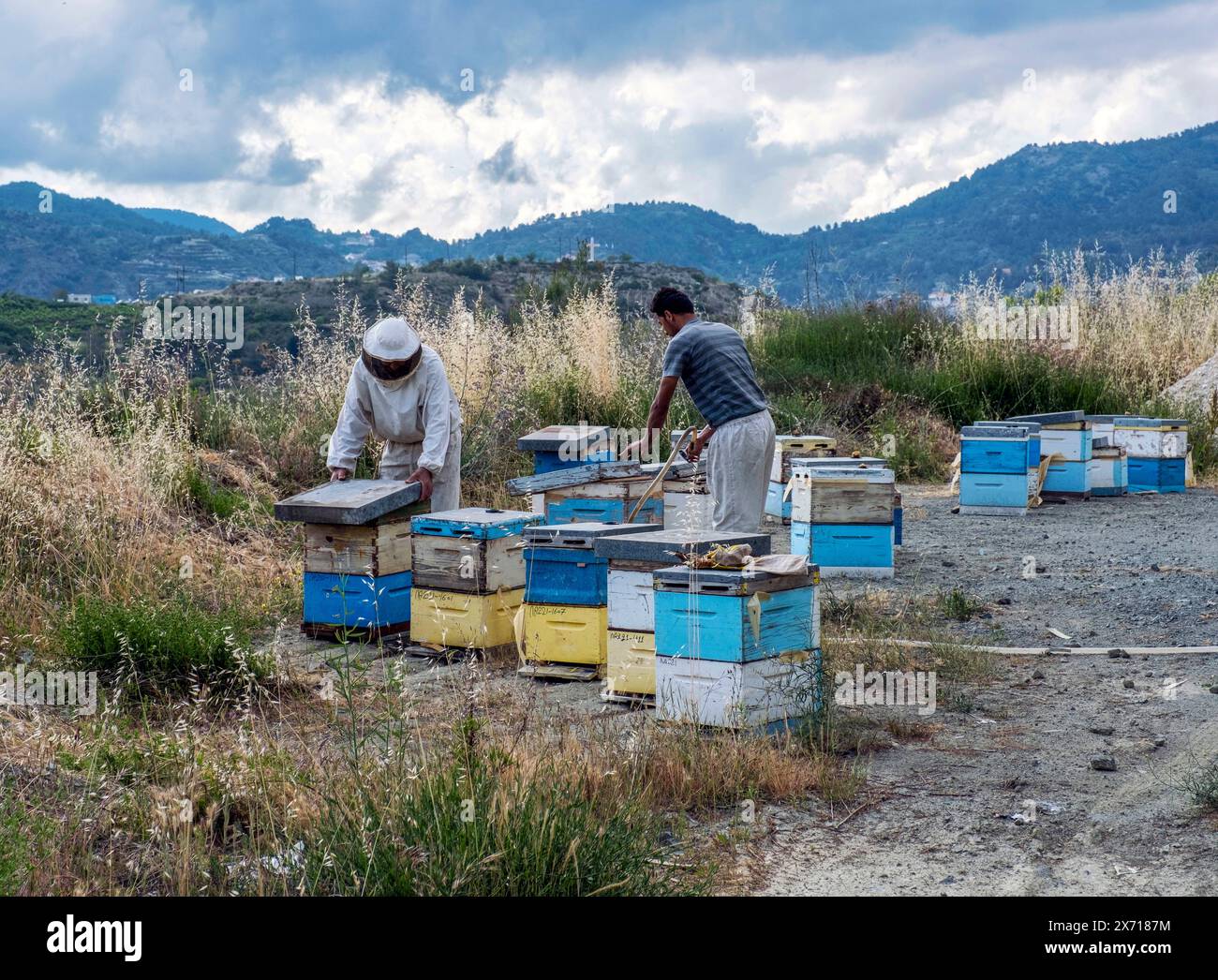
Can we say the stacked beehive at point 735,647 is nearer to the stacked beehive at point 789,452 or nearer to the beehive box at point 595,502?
the beehive box at point 595,502

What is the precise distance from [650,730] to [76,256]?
46368 mm

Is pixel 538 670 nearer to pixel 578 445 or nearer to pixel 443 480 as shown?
pixel 443 480

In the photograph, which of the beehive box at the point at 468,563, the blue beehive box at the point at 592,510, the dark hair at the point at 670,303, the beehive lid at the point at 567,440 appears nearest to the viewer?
the beehive box at the point at 468,563

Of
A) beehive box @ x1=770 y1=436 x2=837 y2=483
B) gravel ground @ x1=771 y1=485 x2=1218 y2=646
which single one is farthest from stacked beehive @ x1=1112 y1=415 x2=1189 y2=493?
beehive box @ x1=770 y1=436 x2=837 y2=483

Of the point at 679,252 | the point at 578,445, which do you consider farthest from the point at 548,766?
the point at 679,252

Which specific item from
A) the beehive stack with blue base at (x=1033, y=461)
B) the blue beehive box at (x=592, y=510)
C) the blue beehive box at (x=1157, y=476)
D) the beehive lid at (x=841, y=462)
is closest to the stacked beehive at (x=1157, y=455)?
the blue beehive box at (x=1157, y=476)

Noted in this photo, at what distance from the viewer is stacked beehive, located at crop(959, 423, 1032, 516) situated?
1115cm

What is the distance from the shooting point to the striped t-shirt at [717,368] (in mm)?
6789

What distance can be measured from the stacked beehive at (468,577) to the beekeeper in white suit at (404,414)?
57 centimetres

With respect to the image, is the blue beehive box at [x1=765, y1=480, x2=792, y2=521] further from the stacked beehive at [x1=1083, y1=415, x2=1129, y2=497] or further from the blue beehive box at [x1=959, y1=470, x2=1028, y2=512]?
the stacked beehive at [x1=1083, y1=415, x2=1129, y2=497]

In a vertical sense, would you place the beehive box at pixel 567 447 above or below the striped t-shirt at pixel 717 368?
below

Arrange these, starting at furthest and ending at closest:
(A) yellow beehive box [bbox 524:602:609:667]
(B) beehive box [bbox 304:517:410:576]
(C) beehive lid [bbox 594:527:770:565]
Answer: (B) beehive box [bbox 304:517:410:576], (A) yellow beehive box [bbox 524:602:609:667], (C) beehive lid [bbox 594:527:770:565]

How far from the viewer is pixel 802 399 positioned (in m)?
15.4

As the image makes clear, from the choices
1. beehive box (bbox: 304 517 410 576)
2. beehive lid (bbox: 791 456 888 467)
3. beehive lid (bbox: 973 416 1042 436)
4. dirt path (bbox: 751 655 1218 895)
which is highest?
beehive lid (bbox: 973 416 1042 436)
